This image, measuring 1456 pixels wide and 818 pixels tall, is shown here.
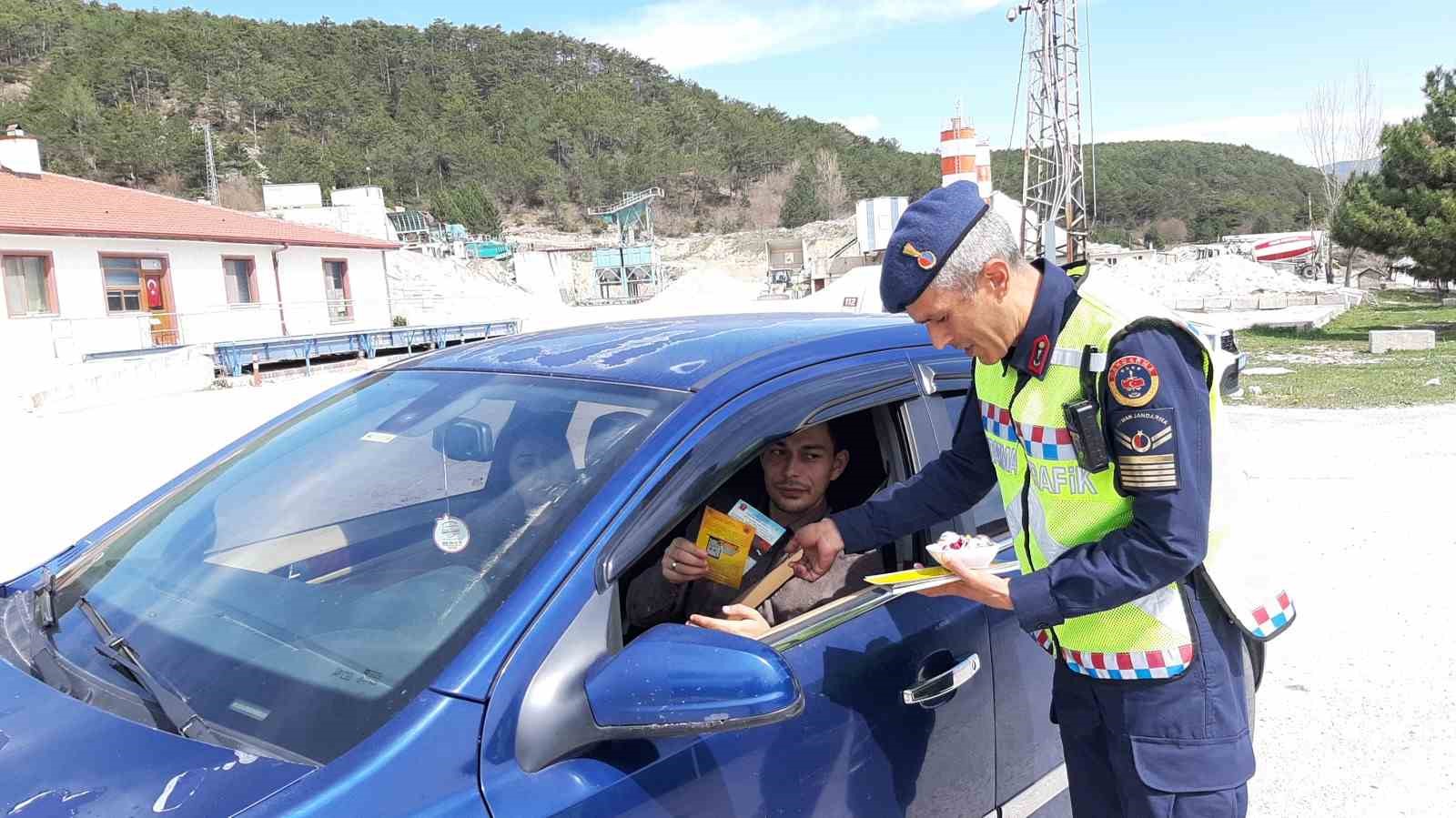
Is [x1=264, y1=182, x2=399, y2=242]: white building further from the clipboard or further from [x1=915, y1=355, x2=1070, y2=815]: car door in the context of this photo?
the clipboard

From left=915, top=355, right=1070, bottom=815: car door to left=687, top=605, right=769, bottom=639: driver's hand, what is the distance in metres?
0.57

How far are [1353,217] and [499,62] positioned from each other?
126 metres

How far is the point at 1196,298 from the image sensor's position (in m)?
38.7

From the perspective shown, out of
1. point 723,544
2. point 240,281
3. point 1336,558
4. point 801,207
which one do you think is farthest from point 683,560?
point 801,207

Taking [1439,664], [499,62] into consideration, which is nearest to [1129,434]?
[1439,664]

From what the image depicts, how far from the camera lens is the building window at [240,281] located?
2759 centimetres

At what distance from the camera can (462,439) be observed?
218cm

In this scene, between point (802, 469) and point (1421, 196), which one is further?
point (1421, 196)

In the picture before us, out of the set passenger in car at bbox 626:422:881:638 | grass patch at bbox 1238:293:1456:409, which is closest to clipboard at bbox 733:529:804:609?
passenger in car at bbox 626:422:881:638

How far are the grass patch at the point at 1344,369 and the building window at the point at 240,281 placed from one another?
83.8 ft

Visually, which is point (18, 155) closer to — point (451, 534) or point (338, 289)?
point (338, 289)

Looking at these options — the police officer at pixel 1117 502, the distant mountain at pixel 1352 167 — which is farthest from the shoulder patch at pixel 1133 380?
A: the distant mountain at pixel 1352 167

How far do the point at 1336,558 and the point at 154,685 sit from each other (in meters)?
5.77

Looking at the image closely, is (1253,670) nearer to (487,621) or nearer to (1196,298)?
(487,621)
